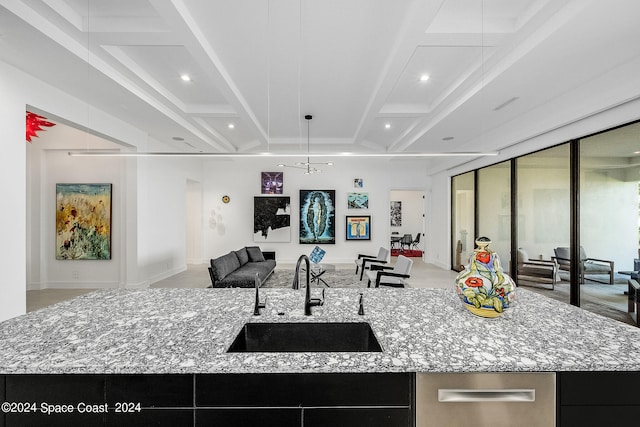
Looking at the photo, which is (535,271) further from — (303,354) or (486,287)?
(303,354)

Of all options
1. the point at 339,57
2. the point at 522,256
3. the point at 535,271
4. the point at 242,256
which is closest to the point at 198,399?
the point at 339,57

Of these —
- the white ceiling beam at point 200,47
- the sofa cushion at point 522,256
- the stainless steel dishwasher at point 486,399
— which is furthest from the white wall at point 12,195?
the sofa cushion at point 522,256

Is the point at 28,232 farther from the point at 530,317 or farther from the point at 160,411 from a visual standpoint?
the point at 530,317

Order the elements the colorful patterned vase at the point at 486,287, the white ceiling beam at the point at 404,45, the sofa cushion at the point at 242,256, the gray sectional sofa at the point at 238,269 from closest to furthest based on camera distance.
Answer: the colorful patterned vase at the point at 486,287
the white ceiling beam at the point at 404,45
the gray sectional sofa at the point at 238,269
the sofa cushion at the point at 242,256

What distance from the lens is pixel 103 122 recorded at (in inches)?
162

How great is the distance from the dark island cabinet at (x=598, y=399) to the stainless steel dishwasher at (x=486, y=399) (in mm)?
43

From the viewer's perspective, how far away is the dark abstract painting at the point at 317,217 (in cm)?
754

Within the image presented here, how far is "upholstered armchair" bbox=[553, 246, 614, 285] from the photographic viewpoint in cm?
322

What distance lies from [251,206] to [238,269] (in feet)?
9.13

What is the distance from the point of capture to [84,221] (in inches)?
198

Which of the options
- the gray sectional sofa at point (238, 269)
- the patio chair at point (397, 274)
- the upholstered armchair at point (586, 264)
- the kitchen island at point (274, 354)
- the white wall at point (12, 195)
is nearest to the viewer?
the kitchen island at point (274, 354)

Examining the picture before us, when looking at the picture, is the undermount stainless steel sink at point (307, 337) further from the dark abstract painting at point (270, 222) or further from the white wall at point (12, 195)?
the dark abstract painting at point (270, 222)

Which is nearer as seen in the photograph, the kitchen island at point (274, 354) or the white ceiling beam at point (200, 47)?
the kitchen island at point (274, 354)

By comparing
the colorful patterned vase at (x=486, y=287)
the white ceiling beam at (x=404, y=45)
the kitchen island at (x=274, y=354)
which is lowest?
the kitchen island at (x=274, y=354)
